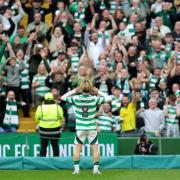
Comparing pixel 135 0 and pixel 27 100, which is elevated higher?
pixel 135 0

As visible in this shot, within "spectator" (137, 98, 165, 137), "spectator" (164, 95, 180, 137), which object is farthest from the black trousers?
"spectator" (164, 95, 180, 137)

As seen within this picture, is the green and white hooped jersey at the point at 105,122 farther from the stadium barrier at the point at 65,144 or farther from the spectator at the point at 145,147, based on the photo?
the spectator at the point at 145,147

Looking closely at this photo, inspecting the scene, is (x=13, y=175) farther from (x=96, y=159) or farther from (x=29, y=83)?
(x=29, y=83)

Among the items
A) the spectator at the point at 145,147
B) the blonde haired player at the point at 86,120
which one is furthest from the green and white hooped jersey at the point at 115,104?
the blonde haired player at the point at 86,120

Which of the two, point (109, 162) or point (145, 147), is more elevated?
point (145, 147)

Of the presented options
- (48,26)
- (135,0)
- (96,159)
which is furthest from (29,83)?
(96,159)

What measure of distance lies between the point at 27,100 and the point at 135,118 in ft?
10.6

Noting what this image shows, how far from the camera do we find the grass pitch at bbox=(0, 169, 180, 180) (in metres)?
19.6

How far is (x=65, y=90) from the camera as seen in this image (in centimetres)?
2538

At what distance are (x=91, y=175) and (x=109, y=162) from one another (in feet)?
5.78

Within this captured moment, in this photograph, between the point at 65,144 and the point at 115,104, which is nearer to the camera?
the point at 65,144

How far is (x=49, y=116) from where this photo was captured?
22547 mm

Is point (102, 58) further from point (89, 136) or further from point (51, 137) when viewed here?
point (89, 136)

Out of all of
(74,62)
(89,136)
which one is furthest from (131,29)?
(89,136)
